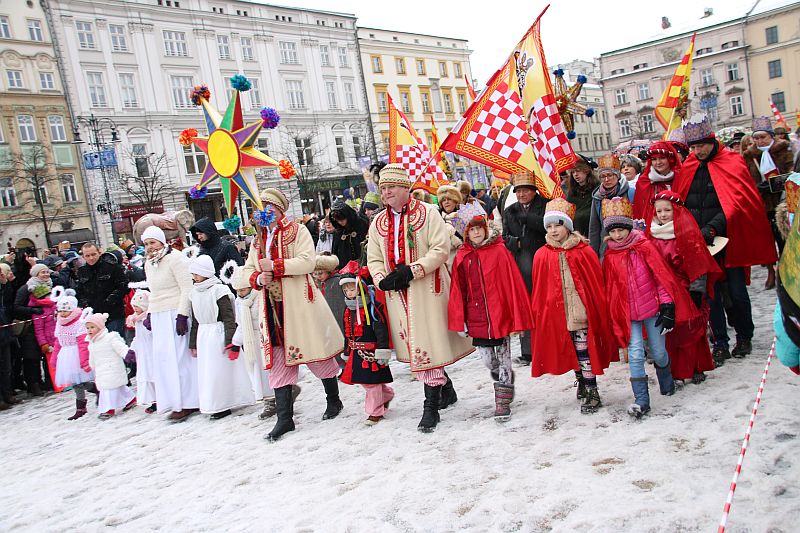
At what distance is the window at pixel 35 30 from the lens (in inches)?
1257

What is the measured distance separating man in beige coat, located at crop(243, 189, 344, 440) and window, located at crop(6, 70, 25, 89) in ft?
Result: 113

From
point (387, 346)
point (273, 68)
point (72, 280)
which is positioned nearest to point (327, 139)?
point (273, 68)

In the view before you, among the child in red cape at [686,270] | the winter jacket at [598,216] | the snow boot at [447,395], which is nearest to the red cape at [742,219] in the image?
the child in red cape at [686,270]

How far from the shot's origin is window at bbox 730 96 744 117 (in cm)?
5550

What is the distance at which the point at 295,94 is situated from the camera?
41.5 meters

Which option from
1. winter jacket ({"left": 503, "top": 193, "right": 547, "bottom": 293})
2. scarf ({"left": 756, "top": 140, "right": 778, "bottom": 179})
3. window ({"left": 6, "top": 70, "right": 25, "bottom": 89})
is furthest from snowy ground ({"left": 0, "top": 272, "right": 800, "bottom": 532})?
window ({"left": 6, "top": 70, "right": 25, "bottom": 89})

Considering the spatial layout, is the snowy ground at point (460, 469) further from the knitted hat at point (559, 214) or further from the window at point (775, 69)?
the window at point (775, 69)

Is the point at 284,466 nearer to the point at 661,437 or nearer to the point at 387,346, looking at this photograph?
the point at 387,346

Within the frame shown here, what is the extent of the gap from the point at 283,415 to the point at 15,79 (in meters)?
35.5

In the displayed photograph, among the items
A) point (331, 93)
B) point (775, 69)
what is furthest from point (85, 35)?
point (775, 69)

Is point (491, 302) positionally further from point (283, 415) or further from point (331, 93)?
point (331, 93)

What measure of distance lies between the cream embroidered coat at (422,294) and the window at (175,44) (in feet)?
118

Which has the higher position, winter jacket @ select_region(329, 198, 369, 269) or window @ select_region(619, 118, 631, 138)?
window @ select_region(619, 118, 631, 138)

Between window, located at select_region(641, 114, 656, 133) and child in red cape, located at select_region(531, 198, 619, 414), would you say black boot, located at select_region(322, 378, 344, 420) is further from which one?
window, located at select_region(641, 114, 656, 133)
